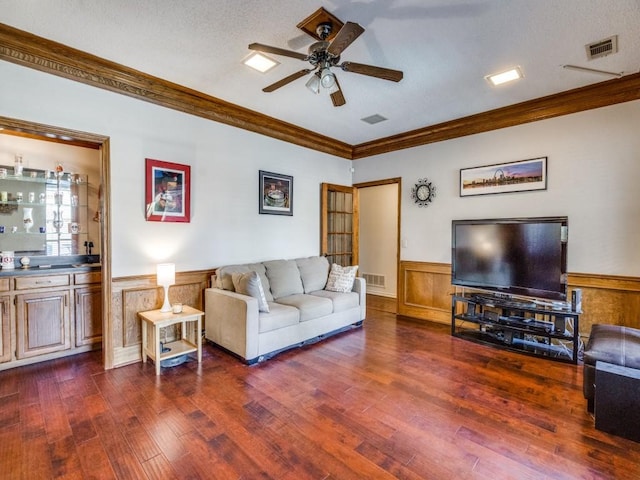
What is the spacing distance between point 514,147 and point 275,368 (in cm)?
386

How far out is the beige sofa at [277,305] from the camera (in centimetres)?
312

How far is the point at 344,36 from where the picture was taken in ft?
6.56

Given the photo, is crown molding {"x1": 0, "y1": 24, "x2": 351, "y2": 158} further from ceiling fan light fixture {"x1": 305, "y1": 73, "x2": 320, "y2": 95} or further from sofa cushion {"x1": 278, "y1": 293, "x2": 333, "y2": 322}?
sofa cushion {"x1": 278, "y1": 293, "x2": 333, "y2": 322}

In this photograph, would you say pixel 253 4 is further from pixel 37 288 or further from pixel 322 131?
Result: pixel 37 288

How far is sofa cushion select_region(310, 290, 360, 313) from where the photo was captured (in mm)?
3977

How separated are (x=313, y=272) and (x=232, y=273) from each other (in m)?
1.29

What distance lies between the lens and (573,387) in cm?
266

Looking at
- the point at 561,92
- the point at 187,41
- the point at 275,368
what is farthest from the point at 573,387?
the point at 187,41

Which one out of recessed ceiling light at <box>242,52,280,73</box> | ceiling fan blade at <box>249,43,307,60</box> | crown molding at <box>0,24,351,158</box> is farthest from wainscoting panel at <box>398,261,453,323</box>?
ceiling fan blade at <box>249,43,307,60</box>

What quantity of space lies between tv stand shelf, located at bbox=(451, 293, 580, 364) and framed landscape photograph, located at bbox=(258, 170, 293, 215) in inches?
104

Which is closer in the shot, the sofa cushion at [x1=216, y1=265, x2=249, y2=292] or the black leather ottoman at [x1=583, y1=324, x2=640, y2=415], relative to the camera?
the black leather ottoman at [x1=583, y1=324, x2=640, y2=415]

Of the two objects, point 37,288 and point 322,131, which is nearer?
point 37,288

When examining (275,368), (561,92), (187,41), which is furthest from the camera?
(561,92)

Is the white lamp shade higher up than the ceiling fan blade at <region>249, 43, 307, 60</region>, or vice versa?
the ceiling fan blade at <region>249, 43, 307, 60</region>
